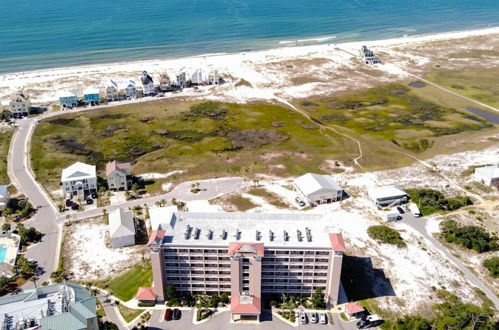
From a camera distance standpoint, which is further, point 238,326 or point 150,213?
point 150,213

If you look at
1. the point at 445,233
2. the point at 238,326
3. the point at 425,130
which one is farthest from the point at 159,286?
the point at 425,130

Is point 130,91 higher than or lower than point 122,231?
higher

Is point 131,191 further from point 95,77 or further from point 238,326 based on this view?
point 95,77

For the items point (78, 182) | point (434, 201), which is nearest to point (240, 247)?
point (78, 182)

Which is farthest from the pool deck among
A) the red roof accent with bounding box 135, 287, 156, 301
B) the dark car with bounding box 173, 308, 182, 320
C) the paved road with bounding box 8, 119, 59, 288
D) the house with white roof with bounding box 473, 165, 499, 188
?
the house with white roof with bounding box 473, 165, 499, 188

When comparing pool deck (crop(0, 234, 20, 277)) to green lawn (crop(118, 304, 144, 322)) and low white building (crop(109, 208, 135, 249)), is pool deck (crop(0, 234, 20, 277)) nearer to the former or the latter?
low white building (crop(109, 208, 135, 249))

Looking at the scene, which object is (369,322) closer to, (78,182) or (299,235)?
(299,235)

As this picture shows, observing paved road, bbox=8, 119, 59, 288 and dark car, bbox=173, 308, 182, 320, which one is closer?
dark car, bbox=173, 308, 182, 320
